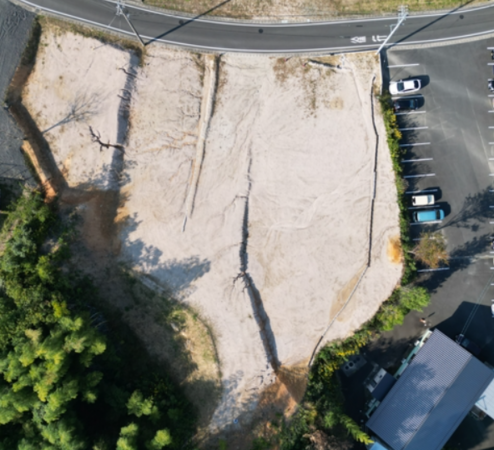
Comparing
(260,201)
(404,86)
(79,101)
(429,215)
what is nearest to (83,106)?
(79,101)

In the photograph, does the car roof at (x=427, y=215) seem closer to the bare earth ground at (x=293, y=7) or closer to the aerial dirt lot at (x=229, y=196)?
the aerial dirt lot at (x=229, y=196)

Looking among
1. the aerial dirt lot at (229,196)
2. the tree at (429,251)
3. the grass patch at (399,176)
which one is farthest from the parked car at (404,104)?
the tree at (429,251)

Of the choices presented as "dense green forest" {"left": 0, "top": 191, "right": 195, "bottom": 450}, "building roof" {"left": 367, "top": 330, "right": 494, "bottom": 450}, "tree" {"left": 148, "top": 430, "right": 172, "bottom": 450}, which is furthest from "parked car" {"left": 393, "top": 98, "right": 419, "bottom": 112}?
"tree" {"left": 148, "top": 430, "right": 172, "bottom": 450}

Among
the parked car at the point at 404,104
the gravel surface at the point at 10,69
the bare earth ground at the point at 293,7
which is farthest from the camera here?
the parked car at the point at 404,104

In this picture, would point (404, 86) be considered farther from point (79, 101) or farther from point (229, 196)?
point (79, 101)

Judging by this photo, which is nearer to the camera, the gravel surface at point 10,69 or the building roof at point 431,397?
the gravel surface at point 10,69

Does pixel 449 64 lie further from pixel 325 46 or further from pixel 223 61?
pixel 223 61

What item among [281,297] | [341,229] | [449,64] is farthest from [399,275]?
[449,64]
